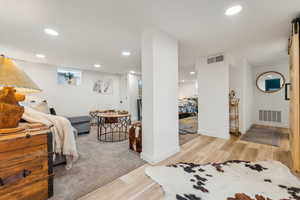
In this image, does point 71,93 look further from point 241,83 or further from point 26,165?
point 241,83

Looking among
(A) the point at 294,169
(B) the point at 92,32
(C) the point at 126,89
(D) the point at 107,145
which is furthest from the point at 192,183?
(C) the point at 126,89

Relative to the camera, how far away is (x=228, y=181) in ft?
5.63

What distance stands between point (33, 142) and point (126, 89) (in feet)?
17.1

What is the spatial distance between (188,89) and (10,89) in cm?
1014

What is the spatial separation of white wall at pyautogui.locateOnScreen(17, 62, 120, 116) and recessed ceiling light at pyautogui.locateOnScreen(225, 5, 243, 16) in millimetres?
5411

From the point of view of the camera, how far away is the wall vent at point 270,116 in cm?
486

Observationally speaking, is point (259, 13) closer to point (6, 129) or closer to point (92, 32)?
point (92, 32)

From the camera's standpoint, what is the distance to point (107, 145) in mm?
3061

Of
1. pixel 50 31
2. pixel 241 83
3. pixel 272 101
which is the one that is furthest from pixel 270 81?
pixel 50 31

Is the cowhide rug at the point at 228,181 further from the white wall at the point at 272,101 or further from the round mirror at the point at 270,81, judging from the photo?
the round mirror at the point at 270,81

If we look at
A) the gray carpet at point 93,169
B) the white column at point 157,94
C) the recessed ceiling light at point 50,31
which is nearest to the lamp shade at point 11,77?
the gray carpet at point 93,169

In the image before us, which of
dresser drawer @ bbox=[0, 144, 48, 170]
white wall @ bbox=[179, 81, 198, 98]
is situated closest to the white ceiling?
dresser drawer @ bbox=[0, 144, 48, 170]

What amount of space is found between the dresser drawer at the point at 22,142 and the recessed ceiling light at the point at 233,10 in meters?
2.74

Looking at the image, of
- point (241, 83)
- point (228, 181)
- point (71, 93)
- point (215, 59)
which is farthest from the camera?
point (71, 93)
